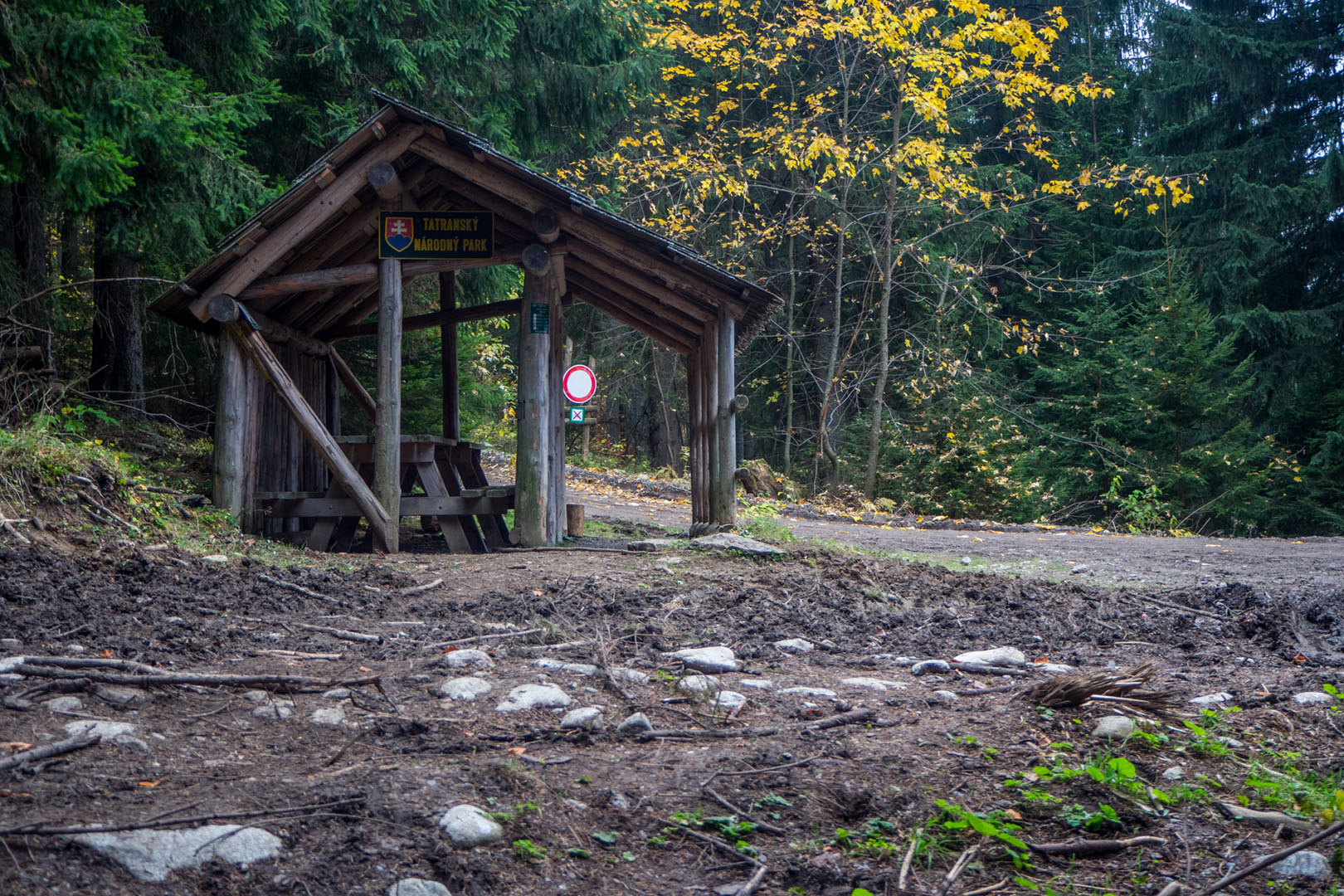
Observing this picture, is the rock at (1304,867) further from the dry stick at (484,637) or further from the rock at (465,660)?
the dry stick at (484,637)

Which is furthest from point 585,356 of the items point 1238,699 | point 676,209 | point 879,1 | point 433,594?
point 1238,699

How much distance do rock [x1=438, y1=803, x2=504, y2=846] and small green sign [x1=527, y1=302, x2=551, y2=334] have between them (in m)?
6.75

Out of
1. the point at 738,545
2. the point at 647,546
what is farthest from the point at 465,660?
the point at 647,546

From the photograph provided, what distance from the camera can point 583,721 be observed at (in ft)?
11.6

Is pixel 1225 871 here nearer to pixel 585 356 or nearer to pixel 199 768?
pixel 199 768

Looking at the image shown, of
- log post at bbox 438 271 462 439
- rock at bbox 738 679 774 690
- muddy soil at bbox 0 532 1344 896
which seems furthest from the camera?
log post at bbox 438 271 462 439

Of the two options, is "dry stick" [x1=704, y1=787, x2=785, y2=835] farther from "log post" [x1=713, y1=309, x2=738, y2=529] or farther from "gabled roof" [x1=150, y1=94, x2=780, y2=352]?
"log post" [x1=713, y1=309, x2=738, y2=529]

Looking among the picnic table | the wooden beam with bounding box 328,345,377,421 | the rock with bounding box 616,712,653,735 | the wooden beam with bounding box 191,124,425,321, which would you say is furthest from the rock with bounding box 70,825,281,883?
the wooden beam with bounding box 328,345,377,421

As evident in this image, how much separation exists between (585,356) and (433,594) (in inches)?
658

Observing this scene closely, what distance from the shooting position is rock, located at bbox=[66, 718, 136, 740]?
10.2 feet

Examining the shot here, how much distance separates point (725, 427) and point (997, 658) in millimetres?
4920

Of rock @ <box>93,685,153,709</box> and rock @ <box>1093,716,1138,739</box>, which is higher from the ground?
rock @ <box>93,685,153,709</box>

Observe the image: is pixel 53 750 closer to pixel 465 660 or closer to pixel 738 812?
pixel 465 660

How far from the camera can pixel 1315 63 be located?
20.5 meters
